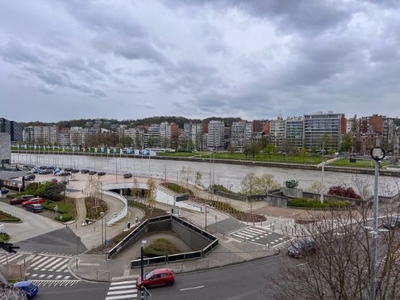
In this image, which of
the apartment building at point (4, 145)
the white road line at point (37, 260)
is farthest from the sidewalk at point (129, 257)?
the apartment building at point (4, 145)

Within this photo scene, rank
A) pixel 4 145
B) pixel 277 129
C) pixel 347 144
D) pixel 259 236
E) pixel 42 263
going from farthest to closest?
1. pixel 277 129
2. pixel 347 144
3. pixel 4 145
4. pixel 259 236
5. pixel 42 263

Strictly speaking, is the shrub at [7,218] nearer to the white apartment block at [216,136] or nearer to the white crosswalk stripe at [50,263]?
the white crosswalk stripe at [50,263]

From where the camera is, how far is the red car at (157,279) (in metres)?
15.9

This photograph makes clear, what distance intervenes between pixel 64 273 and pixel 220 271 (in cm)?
864

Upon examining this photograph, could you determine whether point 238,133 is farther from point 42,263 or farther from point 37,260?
point 42,263

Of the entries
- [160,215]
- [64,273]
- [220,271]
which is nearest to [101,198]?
[160,215]

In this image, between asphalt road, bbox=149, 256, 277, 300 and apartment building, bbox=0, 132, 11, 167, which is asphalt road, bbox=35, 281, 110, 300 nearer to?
asphalt road, bbox=149, 256, 277, 300

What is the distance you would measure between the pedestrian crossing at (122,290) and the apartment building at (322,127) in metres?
129

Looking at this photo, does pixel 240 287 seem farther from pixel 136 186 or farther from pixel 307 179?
pixel 307 179

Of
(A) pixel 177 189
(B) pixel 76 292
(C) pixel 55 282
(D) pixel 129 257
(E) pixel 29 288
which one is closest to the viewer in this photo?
(E) pixel 29 288

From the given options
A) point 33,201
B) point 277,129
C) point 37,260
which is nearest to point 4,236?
point 37,260

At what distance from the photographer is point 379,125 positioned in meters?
143

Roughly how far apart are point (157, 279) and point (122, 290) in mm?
1734

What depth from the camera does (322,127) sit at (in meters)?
142
